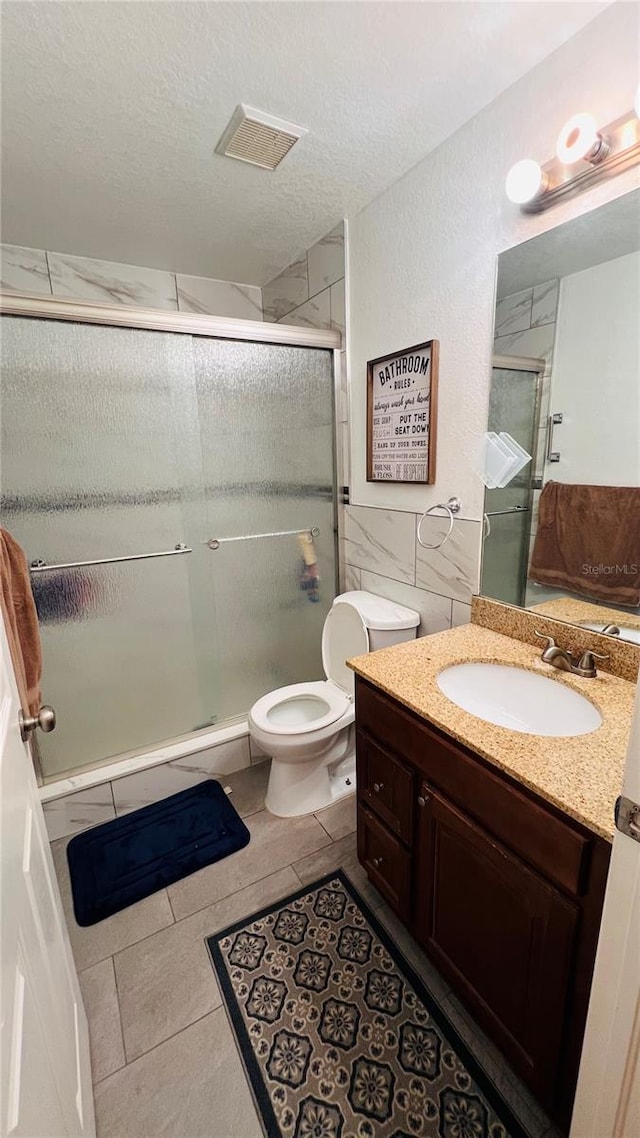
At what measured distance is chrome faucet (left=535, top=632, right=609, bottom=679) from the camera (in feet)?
3.88

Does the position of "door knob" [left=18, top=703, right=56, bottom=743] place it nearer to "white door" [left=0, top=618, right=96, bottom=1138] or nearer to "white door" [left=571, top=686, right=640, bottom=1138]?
"white door" [left=0, top=618, right=96, bottom=1138]

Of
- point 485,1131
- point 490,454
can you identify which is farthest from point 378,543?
point 485,1131

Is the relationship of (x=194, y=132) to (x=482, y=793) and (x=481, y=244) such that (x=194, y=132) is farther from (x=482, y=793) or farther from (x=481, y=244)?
(x=482, y=793)

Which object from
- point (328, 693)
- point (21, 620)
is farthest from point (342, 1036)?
point (21, 620)

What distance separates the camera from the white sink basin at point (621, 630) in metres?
1.15

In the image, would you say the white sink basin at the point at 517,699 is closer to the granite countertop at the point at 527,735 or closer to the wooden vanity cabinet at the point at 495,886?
the granite countertop at the point at 527,735

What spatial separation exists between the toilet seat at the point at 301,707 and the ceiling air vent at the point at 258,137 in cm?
193

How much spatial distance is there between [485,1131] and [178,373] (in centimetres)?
238

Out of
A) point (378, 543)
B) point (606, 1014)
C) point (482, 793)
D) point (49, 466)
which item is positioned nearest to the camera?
point (606, 1014)

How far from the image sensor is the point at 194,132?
1396 millimetres

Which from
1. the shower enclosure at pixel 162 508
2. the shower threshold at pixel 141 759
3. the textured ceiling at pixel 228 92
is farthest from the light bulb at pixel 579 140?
the shower threshold at pixel 141 759

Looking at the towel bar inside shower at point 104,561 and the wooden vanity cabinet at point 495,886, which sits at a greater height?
the towel bar inside shower at point 104,561

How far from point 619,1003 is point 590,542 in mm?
946

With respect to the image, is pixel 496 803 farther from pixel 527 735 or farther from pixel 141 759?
pixel 141 759
